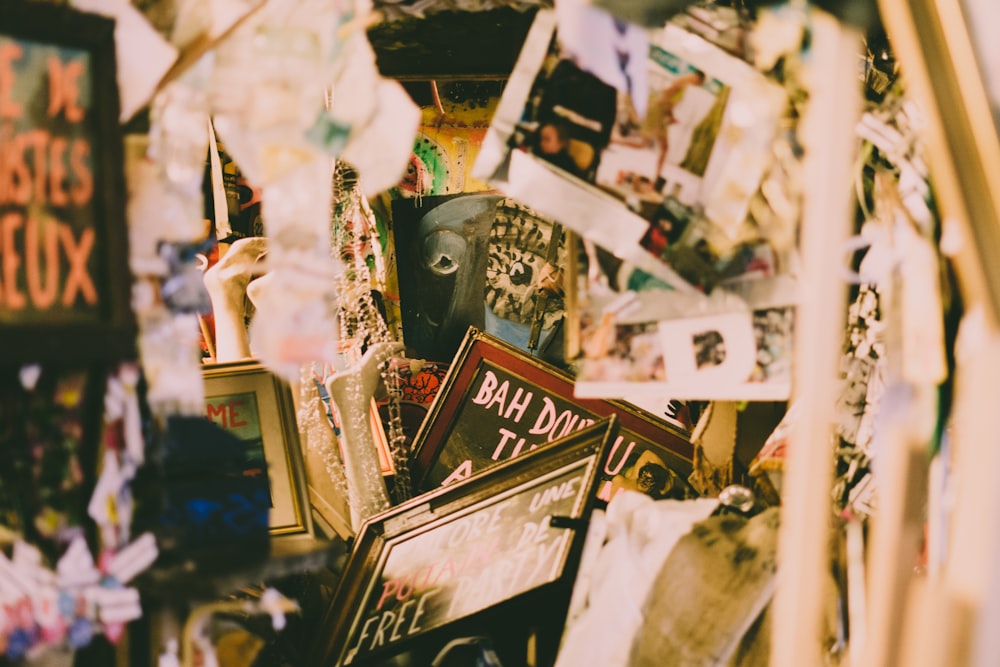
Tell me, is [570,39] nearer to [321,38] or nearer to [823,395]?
[321,38]

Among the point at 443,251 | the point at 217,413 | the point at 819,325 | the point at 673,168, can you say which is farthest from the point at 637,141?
the point at 443,251

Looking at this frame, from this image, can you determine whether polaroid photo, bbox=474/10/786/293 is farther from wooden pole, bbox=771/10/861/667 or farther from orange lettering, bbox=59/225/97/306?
orange lettering, bbox=59/225/97/306

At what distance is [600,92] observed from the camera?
49.7 inches

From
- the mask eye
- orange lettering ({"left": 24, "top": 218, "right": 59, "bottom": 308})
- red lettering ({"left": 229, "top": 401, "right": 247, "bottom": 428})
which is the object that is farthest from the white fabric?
the mask eye

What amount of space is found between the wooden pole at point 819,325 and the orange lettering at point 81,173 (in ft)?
3.43

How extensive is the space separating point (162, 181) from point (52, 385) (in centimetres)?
36

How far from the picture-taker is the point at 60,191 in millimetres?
1000

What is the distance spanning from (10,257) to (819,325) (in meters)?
1.13

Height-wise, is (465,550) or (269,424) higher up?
(269,424)

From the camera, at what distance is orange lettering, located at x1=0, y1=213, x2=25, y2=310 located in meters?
0.97

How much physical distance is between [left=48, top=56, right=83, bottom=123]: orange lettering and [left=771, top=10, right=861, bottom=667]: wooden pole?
1.06m

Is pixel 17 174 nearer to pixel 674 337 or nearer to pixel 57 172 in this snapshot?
pixel 57 172

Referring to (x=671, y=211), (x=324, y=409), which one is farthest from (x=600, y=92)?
(x=324, y=409)

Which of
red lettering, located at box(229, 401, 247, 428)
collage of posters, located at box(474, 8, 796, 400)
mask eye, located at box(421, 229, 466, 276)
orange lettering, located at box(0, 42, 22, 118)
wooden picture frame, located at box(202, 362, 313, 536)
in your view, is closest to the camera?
orange lettering, located at box(0, 42, 22, 118)
